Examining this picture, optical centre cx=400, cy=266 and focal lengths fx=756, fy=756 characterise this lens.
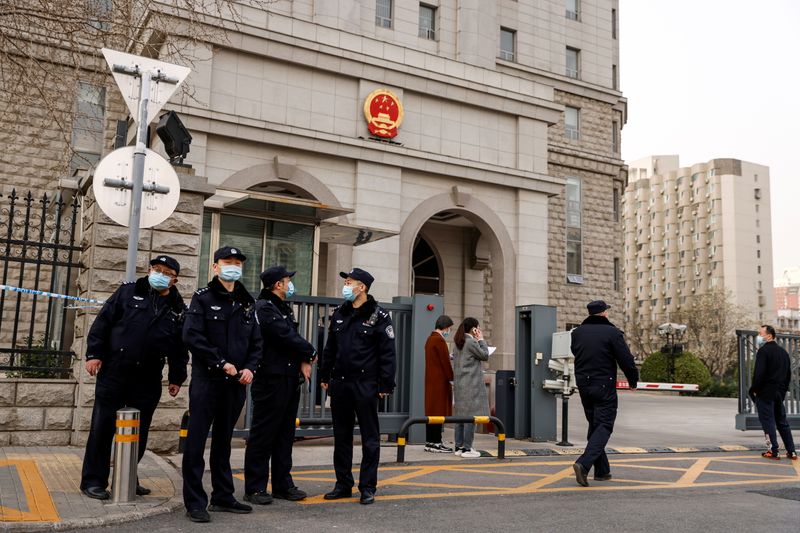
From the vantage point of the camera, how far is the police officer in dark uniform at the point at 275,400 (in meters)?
6.77

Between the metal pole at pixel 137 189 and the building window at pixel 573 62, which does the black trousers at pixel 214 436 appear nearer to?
the metal pole at pixel 137 189

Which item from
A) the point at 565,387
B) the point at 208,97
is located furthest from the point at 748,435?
the point at 208,97

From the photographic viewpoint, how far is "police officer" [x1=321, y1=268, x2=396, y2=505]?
275 inches

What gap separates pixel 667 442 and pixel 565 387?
290 cm

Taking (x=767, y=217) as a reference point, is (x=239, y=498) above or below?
below

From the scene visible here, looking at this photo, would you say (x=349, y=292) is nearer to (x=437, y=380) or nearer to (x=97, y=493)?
(x=97, y=493)

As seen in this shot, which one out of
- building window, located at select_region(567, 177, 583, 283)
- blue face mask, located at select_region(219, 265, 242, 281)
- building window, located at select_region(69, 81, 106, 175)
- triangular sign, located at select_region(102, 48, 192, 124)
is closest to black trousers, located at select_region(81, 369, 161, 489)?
blue face mask, located at select_region(219, 265, 242, 281)

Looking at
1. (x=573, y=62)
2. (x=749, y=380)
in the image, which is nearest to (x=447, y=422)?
(x=749, y=380)

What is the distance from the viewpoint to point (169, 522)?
586 centimetres

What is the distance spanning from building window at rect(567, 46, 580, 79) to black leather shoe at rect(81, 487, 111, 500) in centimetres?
3151

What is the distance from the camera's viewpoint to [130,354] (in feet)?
21.8

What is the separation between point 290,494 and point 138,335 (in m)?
1.97

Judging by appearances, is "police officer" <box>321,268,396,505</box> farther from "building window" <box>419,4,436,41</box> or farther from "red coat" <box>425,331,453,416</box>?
"building window" <box>419,4,436,41</box>

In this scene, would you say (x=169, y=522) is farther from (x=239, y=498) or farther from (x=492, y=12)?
(x=492, y=12)
